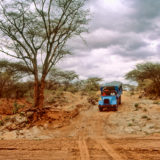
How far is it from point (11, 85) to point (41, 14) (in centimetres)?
1152

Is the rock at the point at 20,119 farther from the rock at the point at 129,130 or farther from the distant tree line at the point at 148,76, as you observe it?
the distant tree line at the point at 148,76

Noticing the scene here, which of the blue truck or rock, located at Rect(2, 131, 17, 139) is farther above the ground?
the blue truck

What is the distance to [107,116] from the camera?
11930 millimetres

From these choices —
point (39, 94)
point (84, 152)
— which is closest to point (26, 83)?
point (39, 94)

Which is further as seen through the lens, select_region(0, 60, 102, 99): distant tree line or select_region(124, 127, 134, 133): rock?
select_region(0, 60, 102, 99): distant tree line

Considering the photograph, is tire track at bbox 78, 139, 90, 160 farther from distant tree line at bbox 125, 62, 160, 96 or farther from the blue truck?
distant tree line at bbox 125, 62, 160, 96

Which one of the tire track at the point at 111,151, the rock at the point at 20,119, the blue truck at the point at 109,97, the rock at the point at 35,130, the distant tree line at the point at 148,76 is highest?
the distant tree line at the point at 148,76

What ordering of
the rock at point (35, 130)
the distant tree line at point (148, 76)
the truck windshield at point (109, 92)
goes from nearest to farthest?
the rock at point (35, 130), the truck windshield at point (109, 92), the distant tree line at point (148, 76)

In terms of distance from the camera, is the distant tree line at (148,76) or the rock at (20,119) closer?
the rock at (20,119)

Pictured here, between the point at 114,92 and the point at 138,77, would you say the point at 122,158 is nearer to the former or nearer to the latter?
the point at 114,92

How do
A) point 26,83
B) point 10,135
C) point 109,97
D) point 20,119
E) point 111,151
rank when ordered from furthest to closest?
point 26,83 → point 109,97 → point 20,119 → point 10,135 → point 111,151

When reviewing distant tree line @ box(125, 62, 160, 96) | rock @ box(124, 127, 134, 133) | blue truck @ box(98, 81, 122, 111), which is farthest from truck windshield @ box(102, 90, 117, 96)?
distant tree line @ box(125, 62, 160, 96)

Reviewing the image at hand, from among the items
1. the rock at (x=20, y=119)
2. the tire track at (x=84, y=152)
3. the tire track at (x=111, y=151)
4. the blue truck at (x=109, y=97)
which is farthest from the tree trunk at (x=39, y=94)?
the tire track at (x=111, y=151)

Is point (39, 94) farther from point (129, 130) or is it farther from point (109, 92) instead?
point (129, 130)
